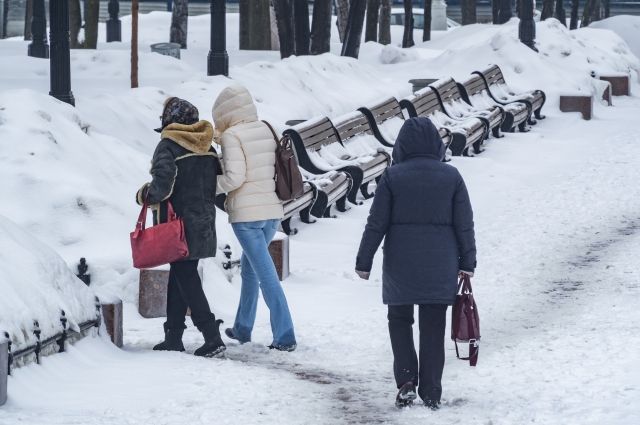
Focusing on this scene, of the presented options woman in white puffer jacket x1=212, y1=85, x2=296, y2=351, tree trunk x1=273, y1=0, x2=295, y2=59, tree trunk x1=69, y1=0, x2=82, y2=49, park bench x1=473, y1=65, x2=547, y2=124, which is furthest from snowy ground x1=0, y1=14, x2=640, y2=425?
tree trunk x1=69, y1=0, x2=82, y2=49

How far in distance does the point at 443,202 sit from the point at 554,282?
411 centimetres

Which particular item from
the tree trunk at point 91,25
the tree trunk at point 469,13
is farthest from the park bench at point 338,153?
the tree trunk at point 469,13

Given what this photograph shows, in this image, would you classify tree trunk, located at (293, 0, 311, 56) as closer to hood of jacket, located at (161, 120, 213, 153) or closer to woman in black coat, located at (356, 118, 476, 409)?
hood of jacket, located at (161, 120, 213, 153)

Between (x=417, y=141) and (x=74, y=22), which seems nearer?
(x=417, y=141)

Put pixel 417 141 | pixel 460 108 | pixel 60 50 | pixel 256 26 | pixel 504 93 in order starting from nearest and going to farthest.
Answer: pixel 417 141 → pixel 60 50 → pixel 460 108 → pixel 504 93 → pixel 256 26

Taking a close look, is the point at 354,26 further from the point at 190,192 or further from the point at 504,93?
the point at 190,192

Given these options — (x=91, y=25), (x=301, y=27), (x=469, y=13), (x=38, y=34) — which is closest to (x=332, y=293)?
(x=301, y=27)

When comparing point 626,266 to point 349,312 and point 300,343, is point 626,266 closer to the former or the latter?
point 349,312

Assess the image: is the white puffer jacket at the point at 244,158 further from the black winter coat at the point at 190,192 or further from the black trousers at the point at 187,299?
the black trousers at the point at 187,299

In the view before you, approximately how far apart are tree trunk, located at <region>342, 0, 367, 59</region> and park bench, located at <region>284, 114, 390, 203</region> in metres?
10.4

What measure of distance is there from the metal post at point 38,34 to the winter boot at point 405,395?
20587 mm

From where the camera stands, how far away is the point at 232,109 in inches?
354

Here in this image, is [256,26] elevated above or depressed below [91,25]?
below

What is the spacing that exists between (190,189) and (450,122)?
1154cm
